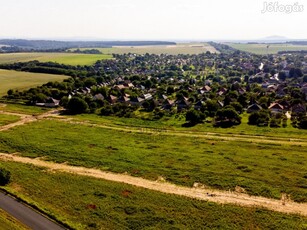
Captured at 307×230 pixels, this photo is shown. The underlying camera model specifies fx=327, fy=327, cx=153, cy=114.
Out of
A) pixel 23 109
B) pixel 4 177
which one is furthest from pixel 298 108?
pixel 23 109

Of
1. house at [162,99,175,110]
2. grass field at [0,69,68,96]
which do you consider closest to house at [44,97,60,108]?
grass field at [0,69,68,96]

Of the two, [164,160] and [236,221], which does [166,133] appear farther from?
[236,221]

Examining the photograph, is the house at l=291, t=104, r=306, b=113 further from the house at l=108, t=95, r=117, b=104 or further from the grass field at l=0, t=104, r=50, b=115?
the grass field at l=0, t=104, r=50, b=115

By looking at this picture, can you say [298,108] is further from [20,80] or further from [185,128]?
[20,80]

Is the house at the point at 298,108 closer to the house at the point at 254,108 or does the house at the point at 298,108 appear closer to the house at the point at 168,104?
the house at the point at 254,108

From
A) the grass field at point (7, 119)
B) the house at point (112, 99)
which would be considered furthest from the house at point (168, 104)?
the grass field at point (7, 119)

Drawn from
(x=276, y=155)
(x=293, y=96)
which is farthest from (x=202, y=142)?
(x=293, y=96)

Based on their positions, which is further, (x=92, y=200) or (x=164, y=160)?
(x=164, y=160)
